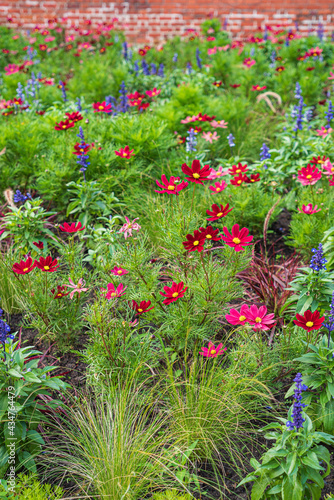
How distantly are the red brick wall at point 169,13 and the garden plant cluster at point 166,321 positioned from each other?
4399 mm

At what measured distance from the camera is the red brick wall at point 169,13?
312 inches

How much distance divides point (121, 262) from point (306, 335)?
1122 mm

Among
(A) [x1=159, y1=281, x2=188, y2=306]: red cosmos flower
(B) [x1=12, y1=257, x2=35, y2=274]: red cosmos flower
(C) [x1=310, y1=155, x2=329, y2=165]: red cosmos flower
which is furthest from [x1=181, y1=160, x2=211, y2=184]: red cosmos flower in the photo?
(C) [x1=310, y1=155, x2=329, y2=165]: red cosmos flower

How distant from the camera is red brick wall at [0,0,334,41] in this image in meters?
7.93

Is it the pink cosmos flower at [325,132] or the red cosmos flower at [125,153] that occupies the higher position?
the red cosmos flower at [125,153]

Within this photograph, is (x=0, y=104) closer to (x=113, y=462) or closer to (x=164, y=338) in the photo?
(x=164, y=338)

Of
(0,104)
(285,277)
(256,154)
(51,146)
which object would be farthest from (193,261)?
(0,104)

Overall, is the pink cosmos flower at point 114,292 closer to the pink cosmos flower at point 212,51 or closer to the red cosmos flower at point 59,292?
the red cosmos flower at point 59,292

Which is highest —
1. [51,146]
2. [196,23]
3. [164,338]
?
[196,23]

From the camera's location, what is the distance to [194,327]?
91.8 inches

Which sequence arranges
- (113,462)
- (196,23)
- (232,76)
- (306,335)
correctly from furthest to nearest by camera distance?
(196,23)
(232,76)
(306,335)
(113,462)

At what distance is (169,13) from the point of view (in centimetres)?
833

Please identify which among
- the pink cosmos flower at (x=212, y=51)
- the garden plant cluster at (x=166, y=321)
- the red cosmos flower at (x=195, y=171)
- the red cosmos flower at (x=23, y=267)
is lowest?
the garden plant cluster at (x=166, y=321)

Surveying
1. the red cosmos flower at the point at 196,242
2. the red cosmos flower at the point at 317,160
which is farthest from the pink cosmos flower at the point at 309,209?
the red cosmos flower at the point at 196,242
